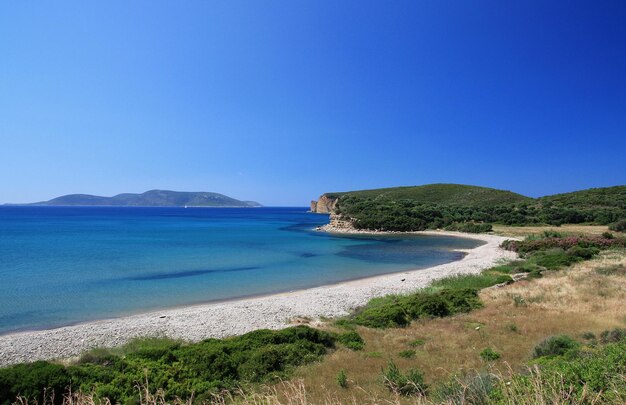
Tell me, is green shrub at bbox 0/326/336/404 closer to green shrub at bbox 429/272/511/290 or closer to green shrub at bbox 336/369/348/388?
green shrub at bbox 336/369/348/388

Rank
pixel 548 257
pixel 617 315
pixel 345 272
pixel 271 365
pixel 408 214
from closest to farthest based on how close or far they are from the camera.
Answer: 1. pixel 271 365
2. pixel 617 315
3. pixel 548 257
4. pixel 345 272
5. pixel 408 214

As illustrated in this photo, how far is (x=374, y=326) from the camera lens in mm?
13242

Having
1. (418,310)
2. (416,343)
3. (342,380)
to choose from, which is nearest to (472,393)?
(342,380)

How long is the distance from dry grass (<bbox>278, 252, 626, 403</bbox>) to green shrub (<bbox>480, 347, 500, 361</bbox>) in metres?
0.16

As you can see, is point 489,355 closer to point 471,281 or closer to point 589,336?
point 589,336

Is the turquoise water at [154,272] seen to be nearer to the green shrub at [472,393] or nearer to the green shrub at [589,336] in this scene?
the green shrub at [589,336]

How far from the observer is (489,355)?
28.8ft

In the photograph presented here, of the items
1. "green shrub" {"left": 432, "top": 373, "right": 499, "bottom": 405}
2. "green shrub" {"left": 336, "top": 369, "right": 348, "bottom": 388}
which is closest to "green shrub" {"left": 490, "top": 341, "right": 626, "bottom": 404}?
"green shrub" {"left": 432, "top": 373, "right": 499, "bottom": 405}

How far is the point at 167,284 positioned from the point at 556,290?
79.6 ft

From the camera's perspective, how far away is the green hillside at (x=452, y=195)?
10950 cm

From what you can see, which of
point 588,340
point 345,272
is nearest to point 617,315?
point 588,340

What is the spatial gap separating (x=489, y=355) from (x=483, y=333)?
8.10 feet

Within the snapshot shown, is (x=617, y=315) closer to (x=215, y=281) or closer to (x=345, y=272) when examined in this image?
(x=345, y=272)

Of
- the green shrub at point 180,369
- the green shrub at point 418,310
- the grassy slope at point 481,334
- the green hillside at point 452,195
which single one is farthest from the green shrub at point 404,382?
the green hillside at point 452,195
